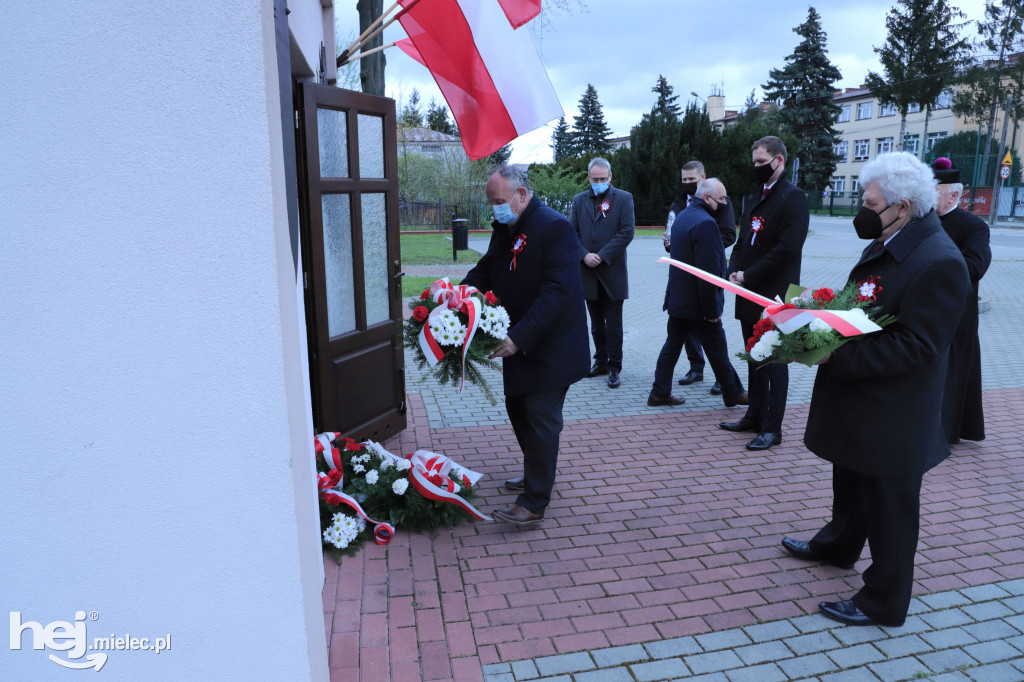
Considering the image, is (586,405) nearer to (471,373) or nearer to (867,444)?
(471,373)

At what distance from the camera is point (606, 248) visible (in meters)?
7.29

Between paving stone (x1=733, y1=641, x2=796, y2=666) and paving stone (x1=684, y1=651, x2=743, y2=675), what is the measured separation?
41 mm

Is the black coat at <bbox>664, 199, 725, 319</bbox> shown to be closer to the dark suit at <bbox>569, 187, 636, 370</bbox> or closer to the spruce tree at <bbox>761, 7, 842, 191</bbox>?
the dark suit at <bbox>569, 187, 636, 370</bbox>

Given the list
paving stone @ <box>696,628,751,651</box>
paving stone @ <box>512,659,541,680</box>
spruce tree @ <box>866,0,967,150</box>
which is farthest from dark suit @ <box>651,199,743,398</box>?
spruce tree @ <box>866,0,967,150</box>

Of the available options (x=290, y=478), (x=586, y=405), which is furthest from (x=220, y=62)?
(x=586, y=405)

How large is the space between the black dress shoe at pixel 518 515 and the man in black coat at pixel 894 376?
1.64 metres

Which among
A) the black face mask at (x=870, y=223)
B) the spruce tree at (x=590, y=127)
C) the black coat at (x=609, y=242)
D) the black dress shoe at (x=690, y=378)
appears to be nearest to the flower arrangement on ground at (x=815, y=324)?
the black face mask at (x=870, y=223)

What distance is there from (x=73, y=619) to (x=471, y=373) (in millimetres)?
2162

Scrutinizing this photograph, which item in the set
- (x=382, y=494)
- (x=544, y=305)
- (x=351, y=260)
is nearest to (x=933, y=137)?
(x=351, y=260)

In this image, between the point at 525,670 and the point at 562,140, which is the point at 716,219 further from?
the point at 562,140

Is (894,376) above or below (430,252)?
above

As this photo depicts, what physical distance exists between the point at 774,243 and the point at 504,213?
2459 mm

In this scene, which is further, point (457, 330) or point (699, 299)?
point (699, 299)

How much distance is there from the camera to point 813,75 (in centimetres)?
5306
